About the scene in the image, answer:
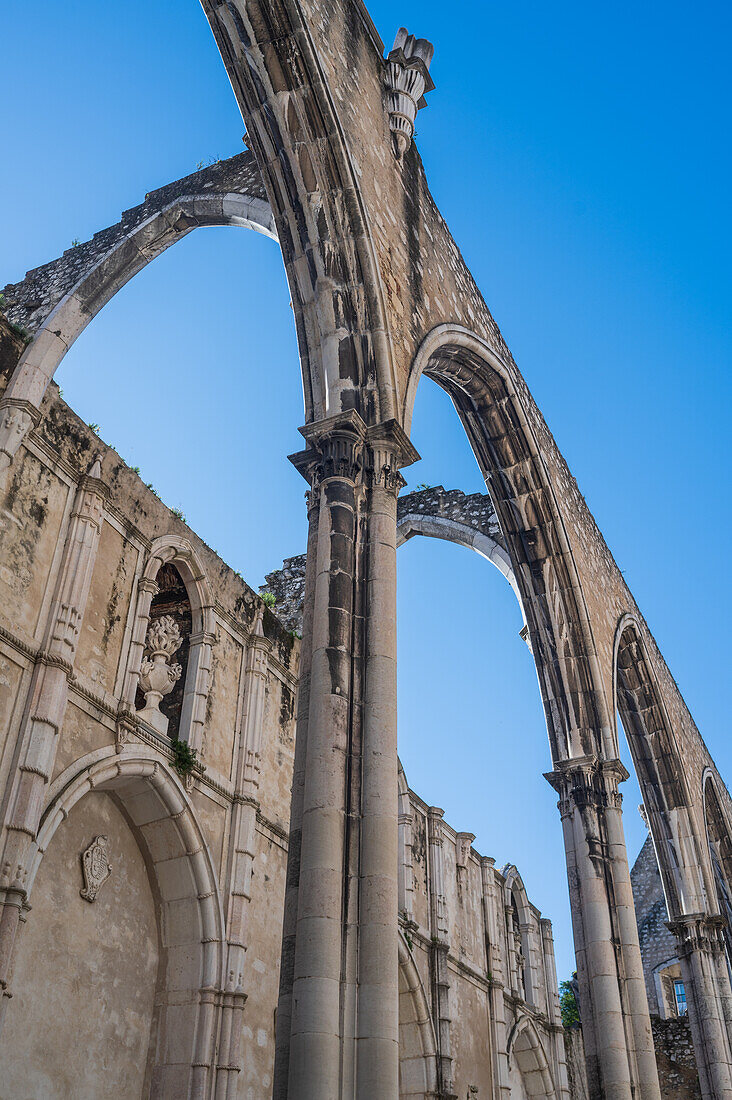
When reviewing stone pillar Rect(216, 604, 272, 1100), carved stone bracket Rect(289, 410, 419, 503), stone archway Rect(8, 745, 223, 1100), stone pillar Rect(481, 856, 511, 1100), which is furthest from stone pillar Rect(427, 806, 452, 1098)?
carved stone bracket Rect(289, 410, 419, 503)

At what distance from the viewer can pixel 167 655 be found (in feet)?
30.1

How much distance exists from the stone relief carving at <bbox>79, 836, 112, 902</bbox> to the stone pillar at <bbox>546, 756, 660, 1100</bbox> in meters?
4.69

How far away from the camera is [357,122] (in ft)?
25.7

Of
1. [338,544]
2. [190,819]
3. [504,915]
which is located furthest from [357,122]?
[504,915]

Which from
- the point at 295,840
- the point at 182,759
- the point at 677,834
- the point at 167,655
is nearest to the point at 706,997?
the point at 677,834

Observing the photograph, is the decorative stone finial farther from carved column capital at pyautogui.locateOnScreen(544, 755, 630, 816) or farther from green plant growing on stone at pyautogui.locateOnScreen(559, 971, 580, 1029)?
green plant growing on stone at pyautogui.locateOnScreen(559, 971, 580, 1029)

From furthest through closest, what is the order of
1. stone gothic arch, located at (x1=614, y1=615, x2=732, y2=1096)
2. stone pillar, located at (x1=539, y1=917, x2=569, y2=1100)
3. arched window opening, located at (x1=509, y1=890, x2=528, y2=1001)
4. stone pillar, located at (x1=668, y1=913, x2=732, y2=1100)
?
stone pillar, located at (x1=539, y1=917, x2=569, y2=1100) → arched window opening, located at (x1=509, y1=890, x2=528, y2=1001) → stone gothic arch, located at (x1=614, y1=615, x2=732, y2=1096) → stone pillar, located at (x1=668, y1=913, x2=732, y2=1100)

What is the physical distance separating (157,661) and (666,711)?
318 inches

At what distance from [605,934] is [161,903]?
427 centimetres

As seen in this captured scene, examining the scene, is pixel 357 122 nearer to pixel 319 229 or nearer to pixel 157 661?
pixel 319 229

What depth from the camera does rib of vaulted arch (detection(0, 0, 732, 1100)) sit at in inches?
192

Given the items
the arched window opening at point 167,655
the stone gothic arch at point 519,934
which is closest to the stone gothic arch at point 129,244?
the arched window opening at point 167,655

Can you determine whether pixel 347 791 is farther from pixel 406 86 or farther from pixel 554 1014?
pixel 554 1014

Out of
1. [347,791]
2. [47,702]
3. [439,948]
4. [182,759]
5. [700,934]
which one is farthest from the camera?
[700,934]
